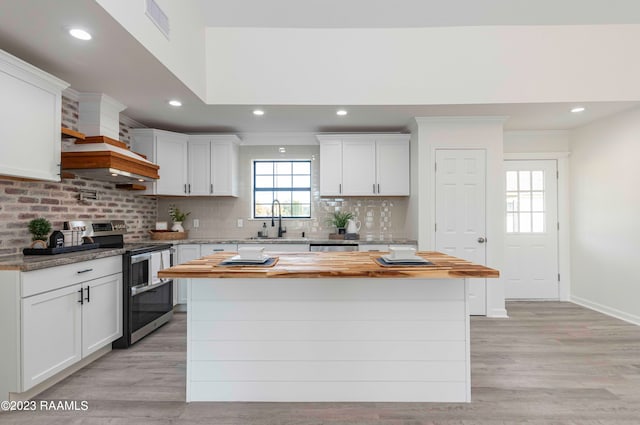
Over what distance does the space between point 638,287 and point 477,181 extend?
2.10 metres

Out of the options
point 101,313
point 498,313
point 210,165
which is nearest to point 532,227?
point 498,313

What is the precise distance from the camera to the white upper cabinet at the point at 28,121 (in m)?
2.37

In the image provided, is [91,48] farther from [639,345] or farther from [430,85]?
[639,345]

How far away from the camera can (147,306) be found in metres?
3.50

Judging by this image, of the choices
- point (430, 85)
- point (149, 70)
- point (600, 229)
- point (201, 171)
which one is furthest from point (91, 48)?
point (600, 229)

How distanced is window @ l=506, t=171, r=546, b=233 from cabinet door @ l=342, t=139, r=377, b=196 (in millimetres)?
2024

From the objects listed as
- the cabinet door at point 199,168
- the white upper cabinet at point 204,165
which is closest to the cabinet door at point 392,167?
the white upper cabinet at point 204,165

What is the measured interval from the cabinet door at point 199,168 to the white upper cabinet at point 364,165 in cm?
155

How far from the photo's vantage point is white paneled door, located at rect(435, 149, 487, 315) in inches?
165

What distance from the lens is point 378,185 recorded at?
184 inches

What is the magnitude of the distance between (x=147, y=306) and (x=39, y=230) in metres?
1.19

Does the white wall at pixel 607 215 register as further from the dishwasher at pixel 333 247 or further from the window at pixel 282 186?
the window at pixel 282 186

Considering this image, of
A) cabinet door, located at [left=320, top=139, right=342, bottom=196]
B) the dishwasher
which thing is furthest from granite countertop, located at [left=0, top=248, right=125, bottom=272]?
cabinet door, located at [left=320, top=139, right=342, bottom=196]

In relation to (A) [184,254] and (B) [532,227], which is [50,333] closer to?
(A) [184,254]
